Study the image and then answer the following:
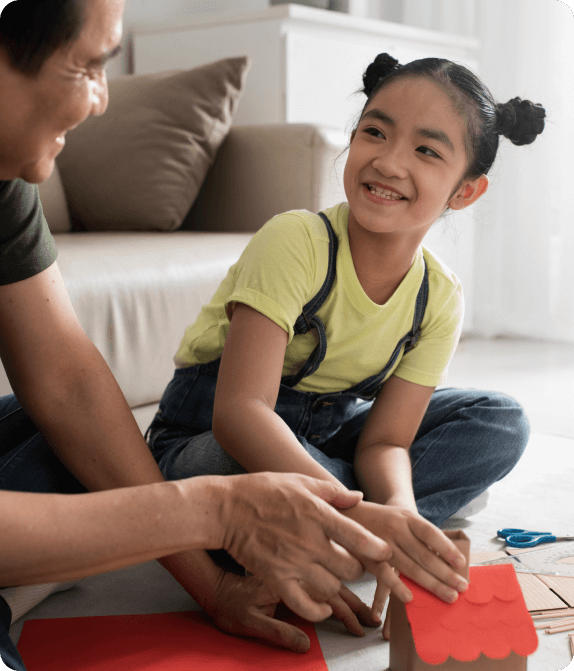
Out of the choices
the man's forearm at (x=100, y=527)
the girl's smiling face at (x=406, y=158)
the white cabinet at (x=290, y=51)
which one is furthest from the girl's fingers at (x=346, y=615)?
the white cabinet at (x=290, y=51)

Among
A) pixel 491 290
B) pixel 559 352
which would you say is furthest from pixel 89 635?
pixel 491 290

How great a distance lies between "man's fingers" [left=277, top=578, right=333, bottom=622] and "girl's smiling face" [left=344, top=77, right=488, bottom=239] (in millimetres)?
541

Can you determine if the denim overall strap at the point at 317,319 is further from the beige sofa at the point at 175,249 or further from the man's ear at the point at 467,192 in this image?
the beige sofa at the point at 175,249

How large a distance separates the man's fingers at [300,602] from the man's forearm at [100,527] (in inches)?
3.0

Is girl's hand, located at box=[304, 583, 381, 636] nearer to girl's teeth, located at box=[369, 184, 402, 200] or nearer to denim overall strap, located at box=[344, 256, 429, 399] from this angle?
denim overall strap, located at box=[344, 256, 429, 399]

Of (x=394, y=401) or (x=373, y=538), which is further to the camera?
(x=394, y=401)

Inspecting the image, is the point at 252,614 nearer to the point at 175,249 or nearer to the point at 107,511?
the point at 107,511

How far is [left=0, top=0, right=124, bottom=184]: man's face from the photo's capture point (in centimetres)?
70

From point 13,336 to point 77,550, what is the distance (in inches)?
15.5

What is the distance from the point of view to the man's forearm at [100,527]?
25.6 inches

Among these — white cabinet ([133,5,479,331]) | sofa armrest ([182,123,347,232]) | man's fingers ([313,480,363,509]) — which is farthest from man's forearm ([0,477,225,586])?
white cabinet ([133,5,479,331])

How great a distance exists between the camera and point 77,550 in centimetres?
67

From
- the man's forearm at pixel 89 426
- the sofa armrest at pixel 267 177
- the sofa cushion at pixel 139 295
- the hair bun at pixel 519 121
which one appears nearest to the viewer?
the man's forearm at pixel 89 426

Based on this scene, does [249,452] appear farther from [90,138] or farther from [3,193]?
[90,138]
